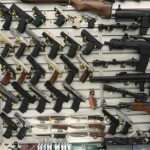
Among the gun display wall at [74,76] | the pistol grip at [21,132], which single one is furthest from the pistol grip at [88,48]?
the pistol grip at [21,132]

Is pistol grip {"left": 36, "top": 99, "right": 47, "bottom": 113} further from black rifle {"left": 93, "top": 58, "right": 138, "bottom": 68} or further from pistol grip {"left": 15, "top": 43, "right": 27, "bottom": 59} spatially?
black rifle {"left": 93, "top": 58, "right": 138, "bottom": 68}

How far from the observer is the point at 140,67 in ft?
21.1

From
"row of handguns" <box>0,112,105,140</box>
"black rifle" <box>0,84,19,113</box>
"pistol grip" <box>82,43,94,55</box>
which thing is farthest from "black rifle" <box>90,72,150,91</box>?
"black rifle" <box>0,84,19,113</box>

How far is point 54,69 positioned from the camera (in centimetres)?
651

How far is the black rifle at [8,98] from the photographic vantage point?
6.53 meters

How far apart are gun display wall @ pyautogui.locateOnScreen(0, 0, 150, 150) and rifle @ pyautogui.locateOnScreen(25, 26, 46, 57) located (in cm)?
2

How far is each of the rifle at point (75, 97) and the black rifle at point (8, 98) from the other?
0.82 m

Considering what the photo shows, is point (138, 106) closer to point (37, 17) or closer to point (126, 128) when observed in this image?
point (126, 128)

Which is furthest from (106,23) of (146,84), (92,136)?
(92,136)

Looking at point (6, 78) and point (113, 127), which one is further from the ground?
point (6, 78)

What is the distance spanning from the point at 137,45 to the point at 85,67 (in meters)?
0.87

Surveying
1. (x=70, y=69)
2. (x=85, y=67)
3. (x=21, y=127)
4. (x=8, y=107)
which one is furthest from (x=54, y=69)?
(x=21, y=127)

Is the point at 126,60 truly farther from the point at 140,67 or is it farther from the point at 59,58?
the point at 59,58

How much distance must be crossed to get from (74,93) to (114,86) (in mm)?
652
